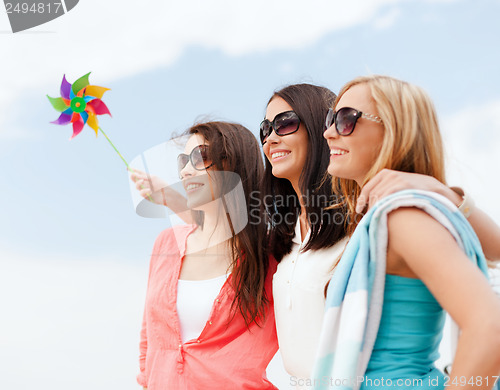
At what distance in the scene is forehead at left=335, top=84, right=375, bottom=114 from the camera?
2133 millimetres

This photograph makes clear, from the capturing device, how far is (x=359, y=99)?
2164mm

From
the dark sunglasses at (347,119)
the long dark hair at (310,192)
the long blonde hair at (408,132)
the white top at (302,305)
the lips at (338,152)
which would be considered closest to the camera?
the long blonde hair at (408,132)

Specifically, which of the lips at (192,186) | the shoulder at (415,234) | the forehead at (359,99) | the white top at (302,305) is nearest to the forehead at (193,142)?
the lips at (192,186)

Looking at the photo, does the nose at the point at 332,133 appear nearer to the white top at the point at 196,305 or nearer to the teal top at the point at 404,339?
the teal top at the point at 404,339

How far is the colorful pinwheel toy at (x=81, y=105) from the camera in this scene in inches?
167

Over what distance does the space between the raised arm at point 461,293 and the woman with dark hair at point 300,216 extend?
101cm

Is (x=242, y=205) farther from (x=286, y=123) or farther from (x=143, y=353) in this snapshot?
(x=143, y=353)

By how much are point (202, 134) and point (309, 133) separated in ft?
2.50

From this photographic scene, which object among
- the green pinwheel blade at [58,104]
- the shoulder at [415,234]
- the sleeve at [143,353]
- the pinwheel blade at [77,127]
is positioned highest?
the green pinwheel blade at [58,104]

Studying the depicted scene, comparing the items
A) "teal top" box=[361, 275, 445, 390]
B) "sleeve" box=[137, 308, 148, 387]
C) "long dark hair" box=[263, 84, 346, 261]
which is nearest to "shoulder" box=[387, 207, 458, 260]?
"teal top" box=[361, 275, 445, 390]

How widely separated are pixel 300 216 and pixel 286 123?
574 mm

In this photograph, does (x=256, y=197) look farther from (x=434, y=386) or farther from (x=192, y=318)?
(x=434, y=386)

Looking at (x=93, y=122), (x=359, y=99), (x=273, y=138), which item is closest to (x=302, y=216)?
(x=273, y=138)

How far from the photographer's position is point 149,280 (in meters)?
3.66
